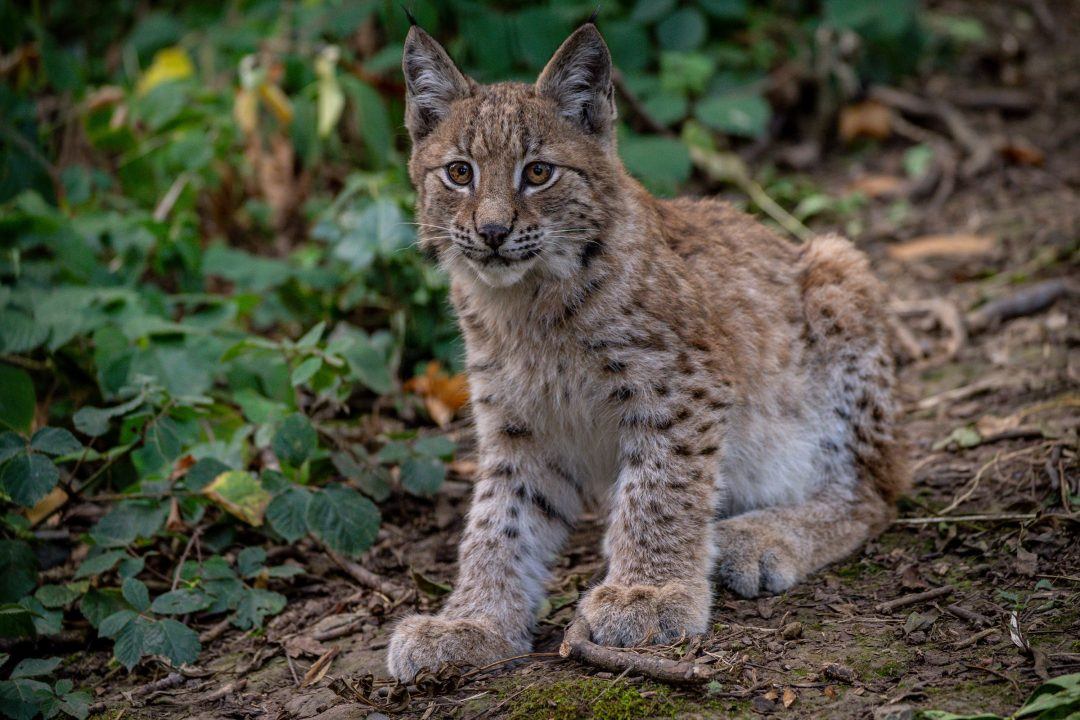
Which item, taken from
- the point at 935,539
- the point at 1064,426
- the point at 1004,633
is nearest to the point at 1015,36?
the point at 1064,426

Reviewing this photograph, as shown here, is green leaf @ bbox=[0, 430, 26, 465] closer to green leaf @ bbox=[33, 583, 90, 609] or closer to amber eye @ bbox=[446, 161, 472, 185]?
green leaf @ bbox=[33, 583, 90, 609]

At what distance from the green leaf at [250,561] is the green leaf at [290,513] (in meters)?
0.17

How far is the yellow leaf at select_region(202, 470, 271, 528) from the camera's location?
4520mm

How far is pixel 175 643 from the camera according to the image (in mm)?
3914

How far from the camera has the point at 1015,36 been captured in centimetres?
1002

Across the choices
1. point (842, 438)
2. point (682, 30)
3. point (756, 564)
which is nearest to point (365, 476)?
point (756, 564)

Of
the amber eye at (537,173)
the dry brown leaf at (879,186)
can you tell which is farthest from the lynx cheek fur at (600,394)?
the dry brown leaf at (879,186)

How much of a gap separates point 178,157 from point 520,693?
4.50 meters

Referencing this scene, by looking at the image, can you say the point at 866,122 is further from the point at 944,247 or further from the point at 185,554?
the point at 185,554

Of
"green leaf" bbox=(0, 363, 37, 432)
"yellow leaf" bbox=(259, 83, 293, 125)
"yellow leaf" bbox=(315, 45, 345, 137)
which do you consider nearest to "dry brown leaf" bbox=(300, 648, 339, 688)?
"green leaf" bbox=(0, 363, 37, 432)

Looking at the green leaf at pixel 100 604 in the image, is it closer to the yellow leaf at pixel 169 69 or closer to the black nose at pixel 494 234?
the black nose at pixel 494 234

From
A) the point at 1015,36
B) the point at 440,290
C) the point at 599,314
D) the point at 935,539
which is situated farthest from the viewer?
the point at 1015,36

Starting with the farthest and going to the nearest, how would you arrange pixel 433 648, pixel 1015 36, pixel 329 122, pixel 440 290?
pixel 1015 36, pixel 329 122, pixel 440 290, pixel 433 648

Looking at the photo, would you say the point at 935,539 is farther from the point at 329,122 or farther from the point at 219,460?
the point at 329,122
